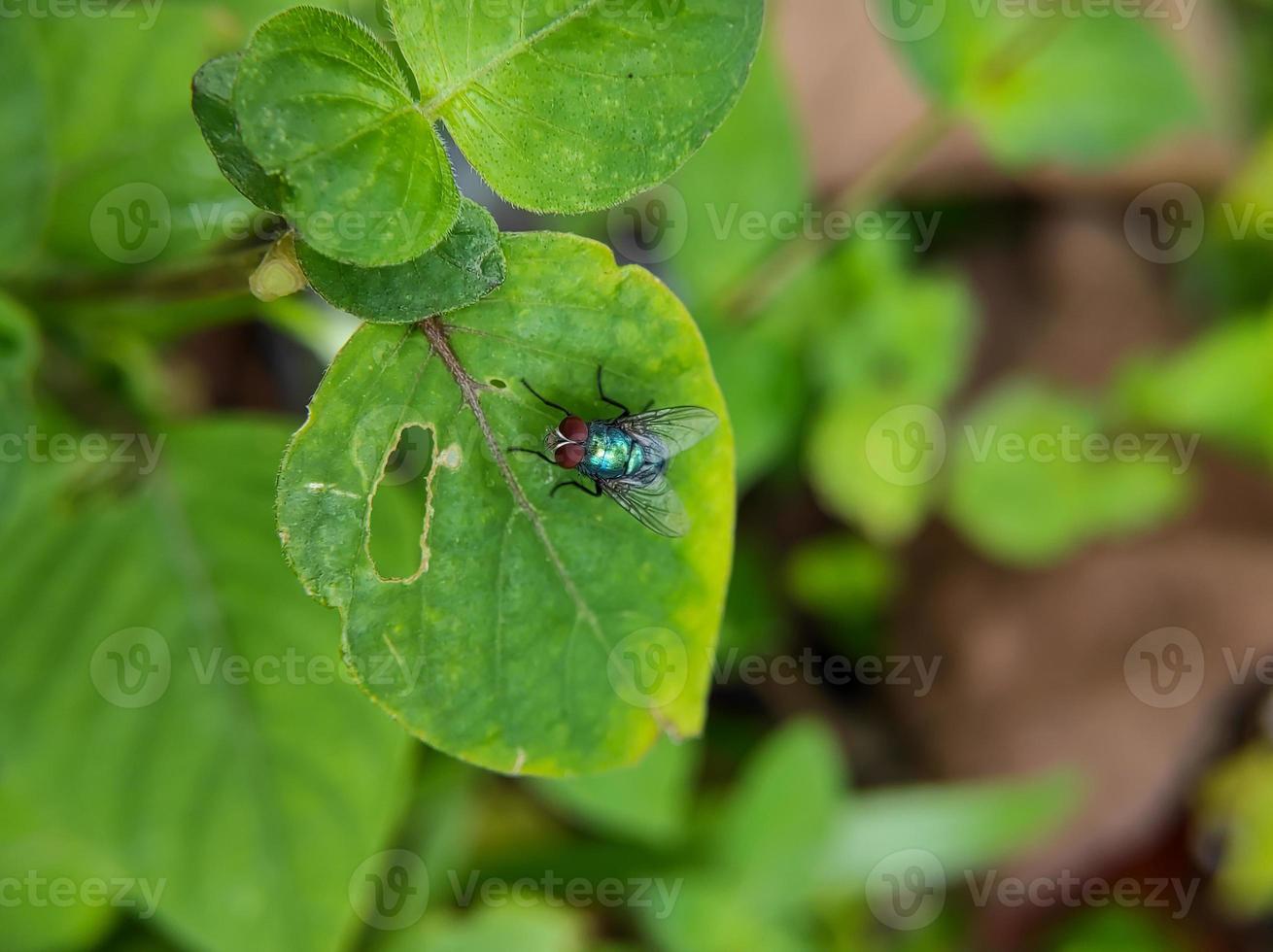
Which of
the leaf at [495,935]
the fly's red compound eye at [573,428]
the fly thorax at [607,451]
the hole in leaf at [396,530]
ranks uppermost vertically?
the fly's red compound eye at [573,428]

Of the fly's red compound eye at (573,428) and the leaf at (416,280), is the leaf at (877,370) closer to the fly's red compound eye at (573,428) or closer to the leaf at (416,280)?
the fly's red compound eye at (573,428)

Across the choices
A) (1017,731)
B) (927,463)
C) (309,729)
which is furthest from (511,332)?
(1017,731)

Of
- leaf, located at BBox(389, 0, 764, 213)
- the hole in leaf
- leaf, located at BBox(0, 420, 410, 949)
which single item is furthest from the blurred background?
leaf, located at BBox(389, 0, 764, 213)

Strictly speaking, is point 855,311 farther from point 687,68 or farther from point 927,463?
point 687,68

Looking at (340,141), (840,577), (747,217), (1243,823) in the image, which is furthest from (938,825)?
(340,141)

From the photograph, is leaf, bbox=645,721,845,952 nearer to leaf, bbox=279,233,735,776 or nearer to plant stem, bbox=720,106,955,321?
plant stem, bbox=720,106,955,321

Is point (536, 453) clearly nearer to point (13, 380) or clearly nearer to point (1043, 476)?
point (13, 380)

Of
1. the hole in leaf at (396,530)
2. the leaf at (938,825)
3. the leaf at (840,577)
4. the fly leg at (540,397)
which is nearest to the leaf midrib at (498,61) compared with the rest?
the fly leg at (540,397)
